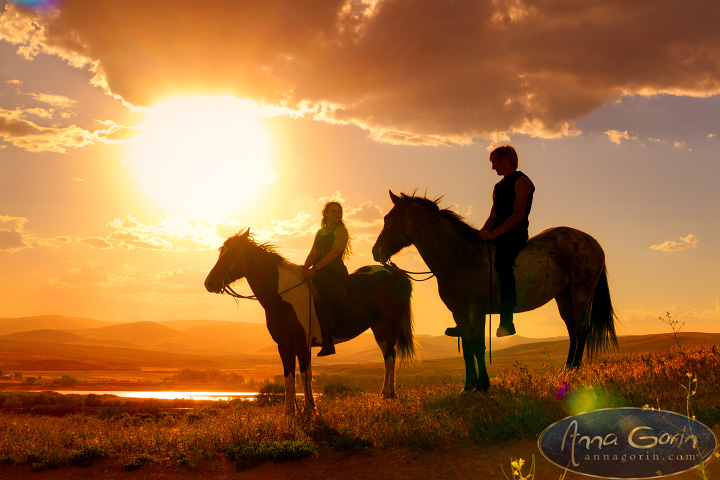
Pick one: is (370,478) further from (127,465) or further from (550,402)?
(127,465)

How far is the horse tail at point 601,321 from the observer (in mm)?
9672

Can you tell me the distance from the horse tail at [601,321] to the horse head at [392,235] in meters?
4.01

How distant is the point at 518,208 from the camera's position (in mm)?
8438

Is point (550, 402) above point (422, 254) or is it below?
below

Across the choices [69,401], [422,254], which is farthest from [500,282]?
[69,401]

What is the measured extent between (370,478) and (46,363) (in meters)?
64.4

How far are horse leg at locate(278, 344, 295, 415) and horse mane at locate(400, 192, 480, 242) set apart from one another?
334cm

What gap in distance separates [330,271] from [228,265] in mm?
1871

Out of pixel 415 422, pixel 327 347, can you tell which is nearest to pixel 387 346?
pixel 327 347

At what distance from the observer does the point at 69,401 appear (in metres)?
20.8

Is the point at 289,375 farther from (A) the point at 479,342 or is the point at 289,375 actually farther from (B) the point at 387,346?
(A) the point at 479,342

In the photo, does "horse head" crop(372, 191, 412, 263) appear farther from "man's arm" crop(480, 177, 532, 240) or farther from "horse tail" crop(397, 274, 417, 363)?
"horse tail" crop(397, 274, 417, 363)

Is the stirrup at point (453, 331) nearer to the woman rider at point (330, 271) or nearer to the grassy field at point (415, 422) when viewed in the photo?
the grassy field at point (415, 422)

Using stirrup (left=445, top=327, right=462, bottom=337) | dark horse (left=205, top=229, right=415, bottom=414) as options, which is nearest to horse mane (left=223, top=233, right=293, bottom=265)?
dark horse (left=205, top=229, right=415, bottom=414)
